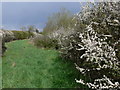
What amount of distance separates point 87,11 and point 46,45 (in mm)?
13116

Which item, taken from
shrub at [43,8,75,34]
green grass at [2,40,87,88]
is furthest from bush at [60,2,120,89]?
shrub at [43,8,75,34]

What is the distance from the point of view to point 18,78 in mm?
9336

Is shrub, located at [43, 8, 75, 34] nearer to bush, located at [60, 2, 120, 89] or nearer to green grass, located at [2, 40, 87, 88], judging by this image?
green grass, located at [2, 40, 87, 88]

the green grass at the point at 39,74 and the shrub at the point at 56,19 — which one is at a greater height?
the shrub at the point at 56,19

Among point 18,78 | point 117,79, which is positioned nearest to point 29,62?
point 18,78

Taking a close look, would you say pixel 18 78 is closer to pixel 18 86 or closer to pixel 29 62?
pixel 18 86

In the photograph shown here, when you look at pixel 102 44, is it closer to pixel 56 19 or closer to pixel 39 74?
pixel 39 74

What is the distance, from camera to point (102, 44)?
456 cm

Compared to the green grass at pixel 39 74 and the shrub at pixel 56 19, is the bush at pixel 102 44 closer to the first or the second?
the green grass at pixel 39 74

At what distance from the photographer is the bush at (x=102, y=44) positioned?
4.11 meters

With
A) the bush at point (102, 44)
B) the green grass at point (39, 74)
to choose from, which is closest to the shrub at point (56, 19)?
the green grass at point (39, 74)

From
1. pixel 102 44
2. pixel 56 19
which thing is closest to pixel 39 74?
pixel 102 44

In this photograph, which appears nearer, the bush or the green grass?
the bush

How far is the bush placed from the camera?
→ 4.11 m
